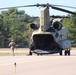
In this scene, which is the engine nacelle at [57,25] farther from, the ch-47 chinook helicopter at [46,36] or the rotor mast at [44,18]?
the rotor mast at [44,18]

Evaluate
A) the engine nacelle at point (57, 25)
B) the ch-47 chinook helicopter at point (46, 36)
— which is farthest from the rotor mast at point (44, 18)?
the engine nacelle at point (57, 25)

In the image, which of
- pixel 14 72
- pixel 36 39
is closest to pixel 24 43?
pixel 36 39

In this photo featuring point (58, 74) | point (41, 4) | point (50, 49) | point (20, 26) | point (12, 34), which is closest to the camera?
point (58, 74)

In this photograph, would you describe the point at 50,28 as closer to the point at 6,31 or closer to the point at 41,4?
the point at 41,4

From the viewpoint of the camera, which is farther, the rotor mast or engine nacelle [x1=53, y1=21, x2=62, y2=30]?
engine nacelle [x1=53, y1=21, x2=62, y2=30]

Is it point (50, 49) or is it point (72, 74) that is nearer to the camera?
point (72, 74)

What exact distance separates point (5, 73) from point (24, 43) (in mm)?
96916

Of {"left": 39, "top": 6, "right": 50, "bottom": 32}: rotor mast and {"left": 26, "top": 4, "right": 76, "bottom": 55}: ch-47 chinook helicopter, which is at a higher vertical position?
{"left": 39, "top": 6, "right": 50, "bottom": 32}: rotor mast

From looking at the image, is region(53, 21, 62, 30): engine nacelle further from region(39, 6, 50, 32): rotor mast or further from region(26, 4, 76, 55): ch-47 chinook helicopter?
region(39, 6, 50, 32): rotor mast

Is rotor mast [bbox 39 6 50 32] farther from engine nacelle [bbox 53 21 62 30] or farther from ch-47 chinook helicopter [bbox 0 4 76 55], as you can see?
engine nacelle [bbox 53 21 62 30]

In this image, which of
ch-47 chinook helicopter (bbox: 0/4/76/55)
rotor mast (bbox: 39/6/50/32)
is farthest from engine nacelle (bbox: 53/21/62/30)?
rotor mast (bbox: 39/6/50/32)

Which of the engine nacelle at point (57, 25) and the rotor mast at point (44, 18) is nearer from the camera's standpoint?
the rotor mast at point (44, 18)

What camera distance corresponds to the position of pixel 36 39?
128 feet

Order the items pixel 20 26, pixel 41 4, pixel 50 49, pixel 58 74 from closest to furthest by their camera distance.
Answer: pixel 58 74 → pixel 41 4 → pixel 50 49 → pixel 20 26
